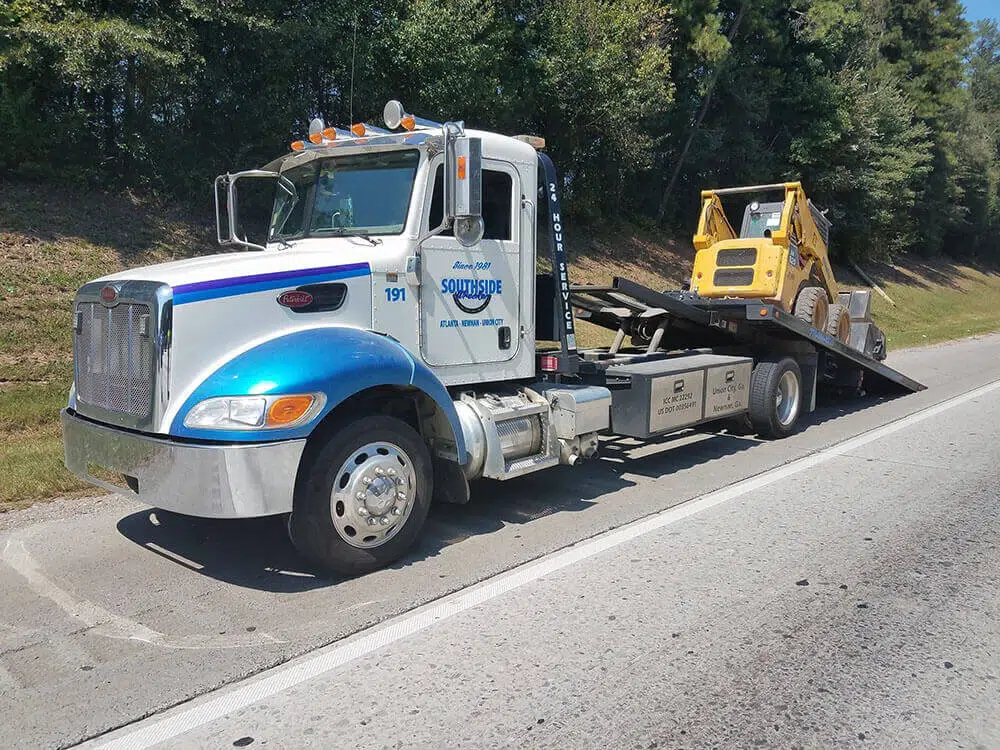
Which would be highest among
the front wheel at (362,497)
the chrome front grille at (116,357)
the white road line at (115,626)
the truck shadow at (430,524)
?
the chrome front grille at (116,357)

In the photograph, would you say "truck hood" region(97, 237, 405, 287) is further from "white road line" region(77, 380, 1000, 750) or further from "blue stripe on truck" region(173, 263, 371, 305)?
"white road line" region(77, 380, 1000, 750)

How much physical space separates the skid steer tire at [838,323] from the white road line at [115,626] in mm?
9385

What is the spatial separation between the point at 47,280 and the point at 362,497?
25.8 ft

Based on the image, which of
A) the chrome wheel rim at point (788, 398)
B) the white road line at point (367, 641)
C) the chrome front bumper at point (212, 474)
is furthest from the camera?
the chrome wheel rim at point (788, 398)

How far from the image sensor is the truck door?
5.44 m

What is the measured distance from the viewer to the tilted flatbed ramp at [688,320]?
8266 millimetres

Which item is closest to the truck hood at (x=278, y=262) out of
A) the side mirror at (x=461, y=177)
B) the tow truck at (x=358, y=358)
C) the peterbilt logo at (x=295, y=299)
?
the tow truck at (x=358, y=358)

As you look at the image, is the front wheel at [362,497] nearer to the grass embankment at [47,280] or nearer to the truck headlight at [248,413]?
the truck headlight at [248,413]

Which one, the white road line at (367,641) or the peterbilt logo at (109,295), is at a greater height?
the peterbilt logo at (109,295)

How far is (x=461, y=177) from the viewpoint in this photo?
16.6 feet

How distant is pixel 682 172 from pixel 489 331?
23.2 m

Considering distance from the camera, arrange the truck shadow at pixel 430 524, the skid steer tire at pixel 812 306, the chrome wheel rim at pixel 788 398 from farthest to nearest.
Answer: the skid steer tire at pixel 812 306
the chrome wheel rim at pixel 788 398
the truck shadow at pixel 430 524

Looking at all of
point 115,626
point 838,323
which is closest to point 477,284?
point 115,626

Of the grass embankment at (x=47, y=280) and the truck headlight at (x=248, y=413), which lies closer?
the truck headlight at (x=248, y=413)
